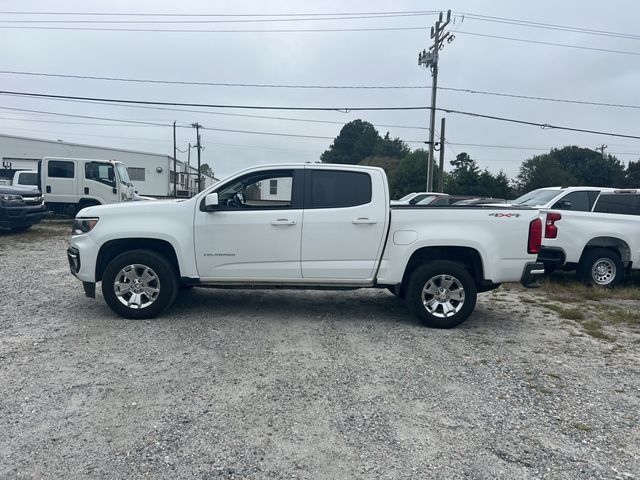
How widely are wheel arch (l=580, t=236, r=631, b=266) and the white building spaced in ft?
97.9

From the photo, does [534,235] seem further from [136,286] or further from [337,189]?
[136,286]

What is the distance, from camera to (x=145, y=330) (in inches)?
230

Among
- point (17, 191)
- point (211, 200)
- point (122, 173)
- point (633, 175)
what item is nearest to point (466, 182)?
point (633, 175)

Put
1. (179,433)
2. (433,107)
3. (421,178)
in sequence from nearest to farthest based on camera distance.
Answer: (179,433) < (433,107) < (421,178)

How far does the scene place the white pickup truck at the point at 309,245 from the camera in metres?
6.20

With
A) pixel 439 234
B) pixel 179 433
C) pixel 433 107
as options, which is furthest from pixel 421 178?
pixel 179 433

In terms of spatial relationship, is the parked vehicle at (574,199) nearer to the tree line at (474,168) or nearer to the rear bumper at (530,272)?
the rear bumper at (530,272)

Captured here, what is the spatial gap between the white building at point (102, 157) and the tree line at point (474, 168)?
68.7 ft

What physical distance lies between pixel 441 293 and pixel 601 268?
4.82 m

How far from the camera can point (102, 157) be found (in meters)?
45.2

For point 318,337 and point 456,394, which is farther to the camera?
point 318,337

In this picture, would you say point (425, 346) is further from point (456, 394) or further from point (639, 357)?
point (639, 357)

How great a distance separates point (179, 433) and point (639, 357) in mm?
4805

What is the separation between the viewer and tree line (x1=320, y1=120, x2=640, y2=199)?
130ft
